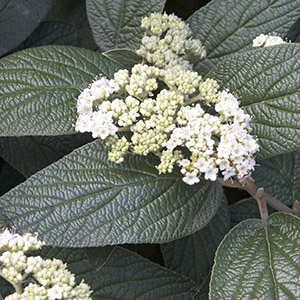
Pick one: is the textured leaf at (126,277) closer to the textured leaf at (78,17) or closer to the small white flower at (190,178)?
the small white flower at (190,178)

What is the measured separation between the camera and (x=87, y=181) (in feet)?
5.20

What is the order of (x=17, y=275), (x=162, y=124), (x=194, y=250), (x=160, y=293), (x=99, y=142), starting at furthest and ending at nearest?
(x=194, y=250), (x=160, y=293), (x=99, y=142), (x=162, y=124), (x=17, y=275)

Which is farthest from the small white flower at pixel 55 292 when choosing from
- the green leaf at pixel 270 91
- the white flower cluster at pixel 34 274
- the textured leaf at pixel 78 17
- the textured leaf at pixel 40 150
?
the textured leaf at pixel 78 17

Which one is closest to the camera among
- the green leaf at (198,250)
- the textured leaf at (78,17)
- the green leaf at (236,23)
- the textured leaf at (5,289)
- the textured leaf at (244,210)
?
the textured leaf at (5,289)

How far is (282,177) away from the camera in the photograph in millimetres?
2166

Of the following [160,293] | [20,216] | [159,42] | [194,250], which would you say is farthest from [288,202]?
[20,216]

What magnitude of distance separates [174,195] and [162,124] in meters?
0.26

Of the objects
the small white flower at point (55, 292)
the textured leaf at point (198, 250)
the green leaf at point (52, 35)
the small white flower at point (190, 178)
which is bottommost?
the textured leaf at point (198, 250)

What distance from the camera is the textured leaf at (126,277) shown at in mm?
1774

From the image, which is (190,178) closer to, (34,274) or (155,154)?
(155,154)

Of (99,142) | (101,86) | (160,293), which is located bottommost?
(160,293)

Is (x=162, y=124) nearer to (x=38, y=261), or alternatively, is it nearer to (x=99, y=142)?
(x=99, y=142)

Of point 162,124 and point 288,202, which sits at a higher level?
point 162,124

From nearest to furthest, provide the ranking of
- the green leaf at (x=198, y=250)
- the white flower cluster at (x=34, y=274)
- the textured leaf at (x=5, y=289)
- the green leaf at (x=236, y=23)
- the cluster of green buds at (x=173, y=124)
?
the white flower cluster at (x=34, y=274) < the cluster of green buds at (x=173, y=124) < the textured leaf at (x=5, y=289) < the green leaf at (x=236, y=23) < the green leaf at (x=198, y=250)
